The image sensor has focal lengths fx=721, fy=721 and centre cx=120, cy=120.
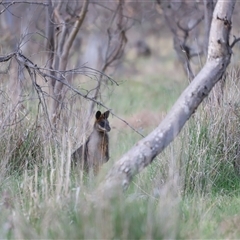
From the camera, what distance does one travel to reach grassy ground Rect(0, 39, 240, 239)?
5023mm

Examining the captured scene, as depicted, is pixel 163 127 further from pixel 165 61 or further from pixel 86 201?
pixel 165 61

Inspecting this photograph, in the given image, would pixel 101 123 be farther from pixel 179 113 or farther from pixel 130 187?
pixel 179 113

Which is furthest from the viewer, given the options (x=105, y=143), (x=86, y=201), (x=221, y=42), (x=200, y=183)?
(x=105, y=143)

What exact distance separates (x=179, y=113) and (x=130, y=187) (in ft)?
4.07

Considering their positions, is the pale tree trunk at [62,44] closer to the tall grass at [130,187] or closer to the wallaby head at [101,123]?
the wallaby head at [101,123]

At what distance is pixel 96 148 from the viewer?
8.40 meters

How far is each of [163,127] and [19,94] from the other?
2.43m

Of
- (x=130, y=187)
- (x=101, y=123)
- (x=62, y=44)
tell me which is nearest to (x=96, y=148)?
(x=101, y=123)

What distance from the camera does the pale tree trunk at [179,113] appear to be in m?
5.63

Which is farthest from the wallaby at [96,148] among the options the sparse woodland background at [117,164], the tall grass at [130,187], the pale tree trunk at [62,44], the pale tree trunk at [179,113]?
the pale tree trunk at [179,113]

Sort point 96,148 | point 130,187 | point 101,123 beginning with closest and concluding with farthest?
point 130,187 < point 96,148 < point 101,123

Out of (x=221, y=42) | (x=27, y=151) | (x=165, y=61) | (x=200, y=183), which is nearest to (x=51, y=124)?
(x=27, y=151)

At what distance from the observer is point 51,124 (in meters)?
7.60

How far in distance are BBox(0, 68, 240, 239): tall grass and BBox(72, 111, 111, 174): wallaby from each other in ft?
1.06
